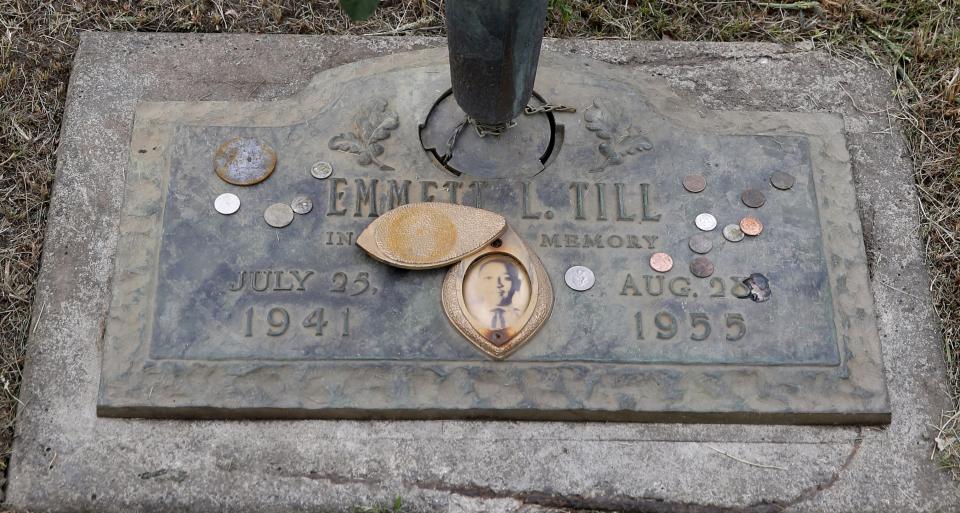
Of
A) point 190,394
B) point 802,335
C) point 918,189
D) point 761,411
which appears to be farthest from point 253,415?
point 918,189

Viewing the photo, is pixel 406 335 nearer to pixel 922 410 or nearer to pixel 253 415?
pixel 253 415

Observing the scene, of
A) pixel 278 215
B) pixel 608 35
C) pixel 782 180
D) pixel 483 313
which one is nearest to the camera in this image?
pixel 483 313

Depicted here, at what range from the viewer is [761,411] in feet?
6.99

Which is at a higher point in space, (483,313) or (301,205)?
(301,205)

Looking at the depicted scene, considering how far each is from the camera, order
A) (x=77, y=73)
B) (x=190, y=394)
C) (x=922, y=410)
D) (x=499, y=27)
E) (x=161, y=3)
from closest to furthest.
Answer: (x=499, y=27)
(x=190, y=394)
(x=922, y=410)
(x=77, y=73)
(x=161, y=3)

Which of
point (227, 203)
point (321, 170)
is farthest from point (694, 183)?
point (227, 203)

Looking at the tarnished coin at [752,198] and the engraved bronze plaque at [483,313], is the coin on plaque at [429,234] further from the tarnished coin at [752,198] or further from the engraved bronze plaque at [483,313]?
the tarnished coin at [752,198]

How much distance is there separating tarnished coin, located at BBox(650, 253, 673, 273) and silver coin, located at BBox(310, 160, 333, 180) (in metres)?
0.87

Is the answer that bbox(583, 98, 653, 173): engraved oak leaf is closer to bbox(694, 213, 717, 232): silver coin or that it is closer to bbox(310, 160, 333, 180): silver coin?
bbox(694, 213, 717, 232): silver coin

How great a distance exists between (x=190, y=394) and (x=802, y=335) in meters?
1.49

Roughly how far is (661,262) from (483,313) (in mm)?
477

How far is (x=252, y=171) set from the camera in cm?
231

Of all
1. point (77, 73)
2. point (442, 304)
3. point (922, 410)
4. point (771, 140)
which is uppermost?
point (77, 73)

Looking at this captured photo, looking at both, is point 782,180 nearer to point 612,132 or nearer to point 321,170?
point 612,132
